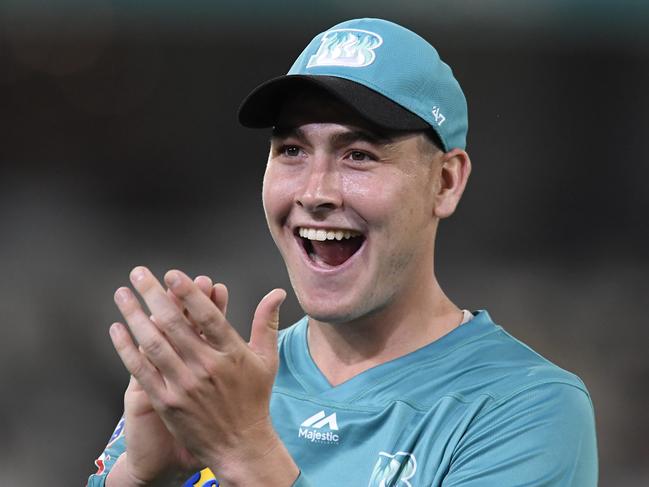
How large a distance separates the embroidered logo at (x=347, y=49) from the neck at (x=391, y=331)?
1.28 feet

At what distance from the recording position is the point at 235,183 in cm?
369

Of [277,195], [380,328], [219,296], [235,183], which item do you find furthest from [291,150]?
[235,183]

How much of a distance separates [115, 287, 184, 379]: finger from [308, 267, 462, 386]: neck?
21.9 inches

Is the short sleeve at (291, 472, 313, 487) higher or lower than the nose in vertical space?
lower

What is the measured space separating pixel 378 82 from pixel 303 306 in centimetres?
39

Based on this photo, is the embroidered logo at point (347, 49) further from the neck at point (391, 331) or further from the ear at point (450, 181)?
the neck at point (391, 331)

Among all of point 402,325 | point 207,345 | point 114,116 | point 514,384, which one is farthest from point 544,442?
point 114,116

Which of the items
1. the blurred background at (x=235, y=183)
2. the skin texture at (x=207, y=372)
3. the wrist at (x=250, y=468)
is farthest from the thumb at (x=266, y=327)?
the blurred background at (x=235, y=183)

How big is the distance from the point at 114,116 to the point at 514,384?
2.53m

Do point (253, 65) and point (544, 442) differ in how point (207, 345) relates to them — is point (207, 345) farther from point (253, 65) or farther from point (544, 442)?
point (253, 65)

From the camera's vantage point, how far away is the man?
1.47m

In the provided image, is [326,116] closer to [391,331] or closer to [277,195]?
[277,195]

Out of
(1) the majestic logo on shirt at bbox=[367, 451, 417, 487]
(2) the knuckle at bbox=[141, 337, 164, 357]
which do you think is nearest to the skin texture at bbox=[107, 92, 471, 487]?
(2) the knuckle at bbox=[141, 337, 164, 357]

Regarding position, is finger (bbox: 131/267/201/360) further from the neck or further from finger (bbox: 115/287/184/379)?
the neck
